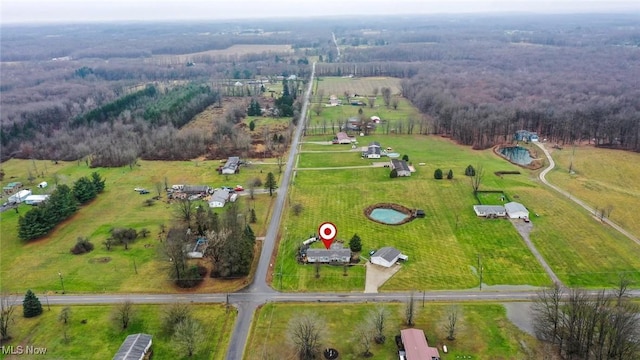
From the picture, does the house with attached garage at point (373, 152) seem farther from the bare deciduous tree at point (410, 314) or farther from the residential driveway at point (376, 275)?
the bare deciduous tree at point (410, 314)

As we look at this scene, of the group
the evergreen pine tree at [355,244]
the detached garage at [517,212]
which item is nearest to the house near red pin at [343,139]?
the detached garage at [517,212]

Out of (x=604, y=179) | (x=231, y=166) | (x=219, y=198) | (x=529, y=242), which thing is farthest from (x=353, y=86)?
(x=529, y=242)

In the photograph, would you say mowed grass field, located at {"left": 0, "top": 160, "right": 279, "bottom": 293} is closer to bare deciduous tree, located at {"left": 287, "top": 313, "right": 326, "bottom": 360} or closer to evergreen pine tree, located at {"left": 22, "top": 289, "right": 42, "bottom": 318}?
evergreen pine tree, located at {"left": 22, "top": 289, "right": 42, "bottom": 318}

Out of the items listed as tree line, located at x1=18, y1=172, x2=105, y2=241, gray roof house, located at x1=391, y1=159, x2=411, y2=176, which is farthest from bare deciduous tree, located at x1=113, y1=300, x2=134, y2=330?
gray roof house, located at x1=391, y1=159, x2=411, y2=176

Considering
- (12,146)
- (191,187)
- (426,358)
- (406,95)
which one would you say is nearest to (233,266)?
(426,358)

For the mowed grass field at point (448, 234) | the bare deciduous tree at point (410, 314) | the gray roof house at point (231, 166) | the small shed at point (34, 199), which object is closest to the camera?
the bare deciduous tree at point (410, 314)

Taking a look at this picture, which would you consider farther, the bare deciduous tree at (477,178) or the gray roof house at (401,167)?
the gray roof house at (401,167)

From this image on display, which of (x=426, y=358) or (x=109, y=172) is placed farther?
(x=109, y=172)

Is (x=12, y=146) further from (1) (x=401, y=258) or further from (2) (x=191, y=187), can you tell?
(1) (x=401, y=258)
